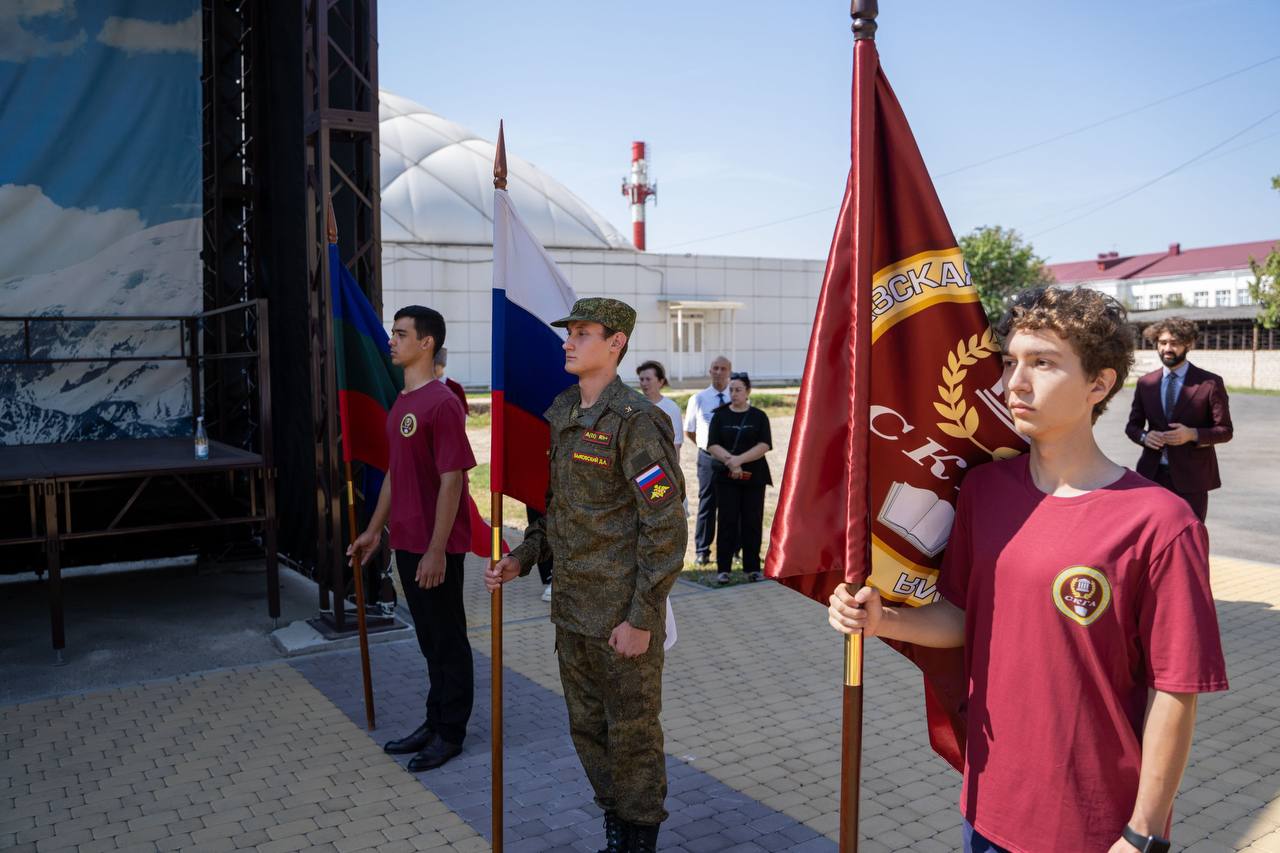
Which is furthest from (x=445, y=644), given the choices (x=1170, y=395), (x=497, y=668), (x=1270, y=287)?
(x=1270, y=287)

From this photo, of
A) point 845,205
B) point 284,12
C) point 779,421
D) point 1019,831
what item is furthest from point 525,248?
point 779,421

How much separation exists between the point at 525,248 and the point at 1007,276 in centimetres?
6170

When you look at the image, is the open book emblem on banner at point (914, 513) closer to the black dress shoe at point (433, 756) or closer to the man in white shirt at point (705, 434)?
the black dress shoe at point (433, 756)

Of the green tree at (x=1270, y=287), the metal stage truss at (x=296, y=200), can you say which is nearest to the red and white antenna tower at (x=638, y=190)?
the green tree at (x=1270, y=287)

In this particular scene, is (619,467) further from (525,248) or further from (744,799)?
(744,799)

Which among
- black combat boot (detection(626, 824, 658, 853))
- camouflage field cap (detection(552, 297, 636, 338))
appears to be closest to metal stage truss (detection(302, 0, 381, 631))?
camouflage field cap (detection(552, 297, 636, 338))

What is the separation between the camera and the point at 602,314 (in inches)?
147

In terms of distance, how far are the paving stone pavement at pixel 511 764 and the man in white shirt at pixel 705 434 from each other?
2.45m

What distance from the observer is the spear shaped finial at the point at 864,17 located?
2154mm

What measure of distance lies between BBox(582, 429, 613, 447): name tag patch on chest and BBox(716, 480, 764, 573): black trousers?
5.50 metres

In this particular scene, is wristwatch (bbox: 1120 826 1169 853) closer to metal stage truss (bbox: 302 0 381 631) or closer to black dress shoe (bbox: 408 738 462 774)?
black dress shoe (bbox: 408 738 462 774)

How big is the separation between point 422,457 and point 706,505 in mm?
4860

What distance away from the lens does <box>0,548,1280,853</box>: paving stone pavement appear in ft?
13.9

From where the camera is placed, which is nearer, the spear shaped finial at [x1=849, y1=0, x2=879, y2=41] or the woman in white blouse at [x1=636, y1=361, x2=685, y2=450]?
the spear shaped finial at [x1=849, y1=0, x2=879, y2=41]
